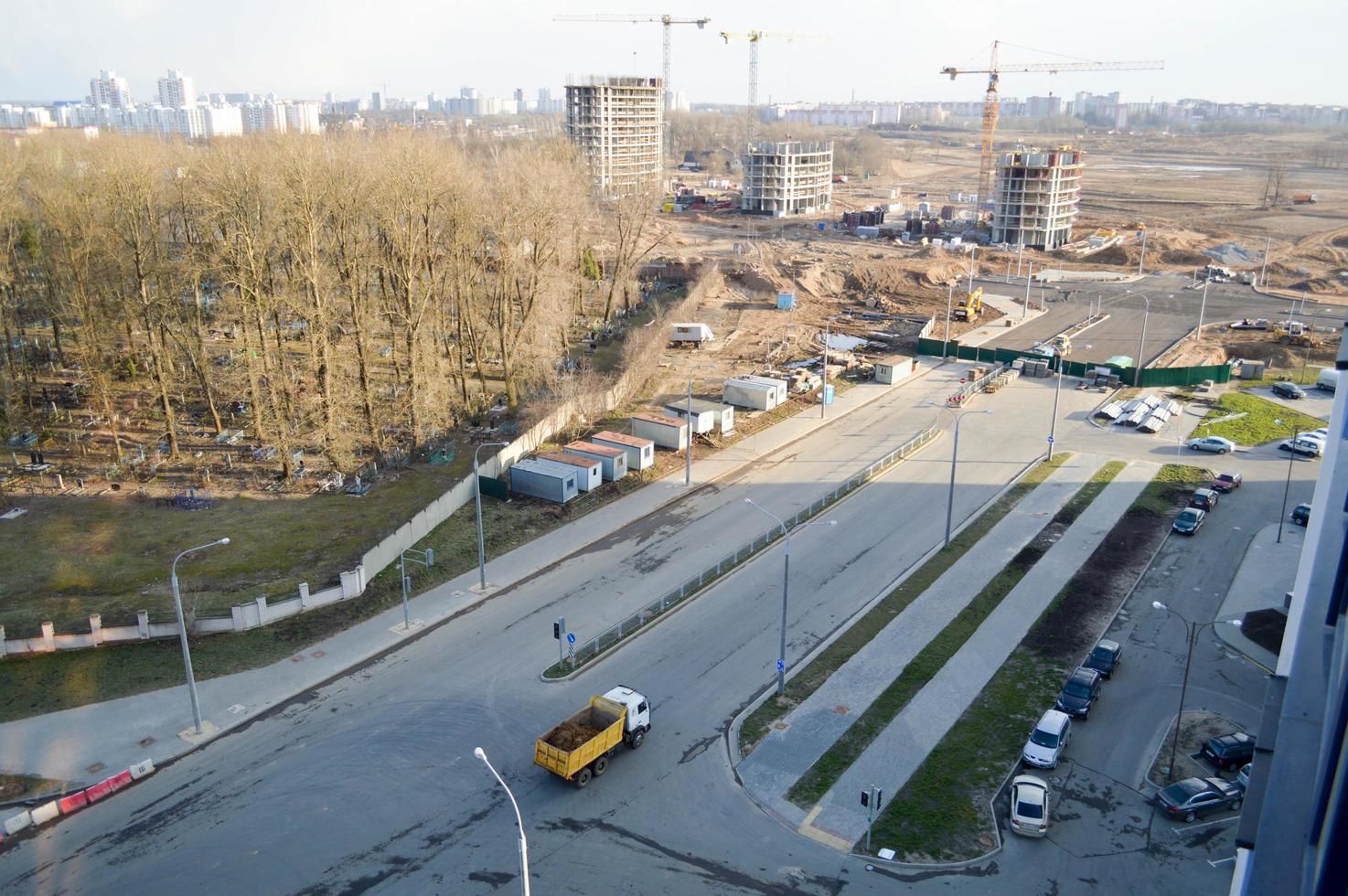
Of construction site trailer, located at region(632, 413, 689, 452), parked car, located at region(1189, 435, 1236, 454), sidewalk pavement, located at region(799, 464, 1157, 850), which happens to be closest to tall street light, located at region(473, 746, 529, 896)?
sidewalk pavement, located at region(799, 464, 1157, 850)

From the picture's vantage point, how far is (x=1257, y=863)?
11891 millimetres

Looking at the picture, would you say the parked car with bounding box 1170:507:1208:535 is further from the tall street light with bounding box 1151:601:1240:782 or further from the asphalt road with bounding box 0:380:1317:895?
the tall street light with bounding box 1151:601:1240:782

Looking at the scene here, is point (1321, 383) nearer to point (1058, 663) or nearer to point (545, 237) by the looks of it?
point (1058, 663)

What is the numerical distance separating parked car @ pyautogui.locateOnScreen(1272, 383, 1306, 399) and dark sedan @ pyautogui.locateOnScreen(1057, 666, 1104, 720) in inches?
1547

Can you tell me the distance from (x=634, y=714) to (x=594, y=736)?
1.53 meters

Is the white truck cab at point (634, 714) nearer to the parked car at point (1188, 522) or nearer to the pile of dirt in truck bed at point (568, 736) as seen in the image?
the pile of dirt in truck bed at point (568, 736)

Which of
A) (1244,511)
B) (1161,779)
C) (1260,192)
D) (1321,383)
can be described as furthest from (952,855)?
(1260,192)

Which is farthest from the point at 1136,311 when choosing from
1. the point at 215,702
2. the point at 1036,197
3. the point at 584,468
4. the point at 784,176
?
the point at 215,702

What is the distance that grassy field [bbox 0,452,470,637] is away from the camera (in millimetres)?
30875

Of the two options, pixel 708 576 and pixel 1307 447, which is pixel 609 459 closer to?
pixel 708 576

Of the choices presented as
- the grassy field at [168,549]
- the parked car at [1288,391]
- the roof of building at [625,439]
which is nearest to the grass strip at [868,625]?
the roof of building at [625,439]

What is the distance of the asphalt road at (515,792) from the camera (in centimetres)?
1970

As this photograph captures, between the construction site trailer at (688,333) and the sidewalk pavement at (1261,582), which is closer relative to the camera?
the sidewalk pavement at (1261,582)

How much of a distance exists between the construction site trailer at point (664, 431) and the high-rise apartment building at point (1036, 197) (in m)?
74.6
